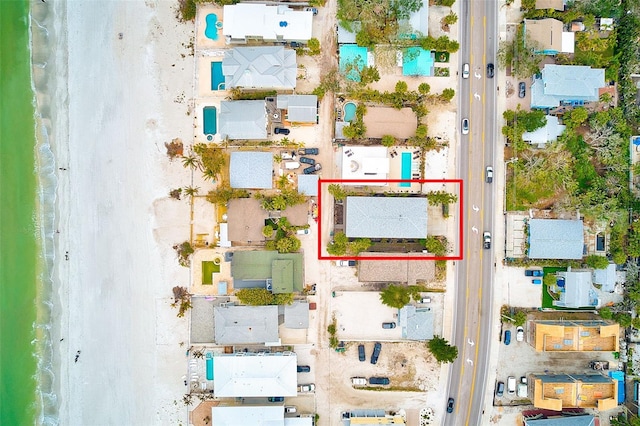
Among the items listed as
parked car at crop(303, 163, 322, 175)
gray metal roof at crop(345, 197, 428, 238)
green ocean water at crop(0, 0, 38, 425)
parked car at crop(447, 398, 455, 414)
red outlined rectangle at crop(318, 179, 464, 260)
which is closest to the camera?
gray metal roof at crop(345, 197, 428, 238)

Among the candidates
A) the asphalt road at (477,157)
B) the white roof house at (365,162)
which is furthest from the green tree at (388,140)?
the asphalt road at (477,157)

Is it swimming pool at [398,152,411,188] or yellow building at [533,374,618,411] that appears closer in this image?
yellow building at [533,374,618,411]

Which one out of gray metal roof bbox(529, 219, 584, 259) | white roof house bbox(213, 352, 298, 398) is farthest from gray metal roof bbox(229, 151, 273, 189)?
gray metal roof bbox(529, 219, 584, 259)

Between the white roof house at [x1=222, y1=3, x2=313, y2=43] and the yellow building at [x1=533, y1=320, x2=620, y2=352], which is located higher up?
the white roof house at [x1=222, y1=3, x2=313, y2=43]

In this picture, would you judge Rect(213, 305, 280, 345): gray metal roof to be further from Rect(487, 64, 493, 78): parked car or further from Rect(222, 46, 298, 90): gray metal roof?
Rect(487, 64, 493, 78): parked car

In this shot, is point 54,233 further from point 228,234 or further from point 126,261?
point 228,234

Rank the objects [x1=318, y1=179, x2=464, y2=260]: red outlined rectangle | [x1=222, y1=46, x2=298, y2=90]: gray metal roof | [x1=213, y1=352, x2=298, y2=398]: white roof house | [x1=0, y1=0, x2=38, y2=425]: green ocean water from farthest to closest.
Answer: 1. [x1=0, y1=0, x2=38, y2=425]: green ocean water
2. [x1=318, y1=179, x2=464, y2=260]: red outlined rectangle
3. [x1=213, y1=352, x2=298, y2=398]: white roof house
4. [x1=222, y1=46, x2=298, y2=90]: gray metal roof

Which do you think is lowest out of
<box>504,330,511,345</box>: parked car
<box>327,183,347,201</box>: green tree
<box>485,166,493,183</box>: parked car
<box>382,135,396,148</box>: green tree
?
<box>504,330,511,345</box>: parked car
